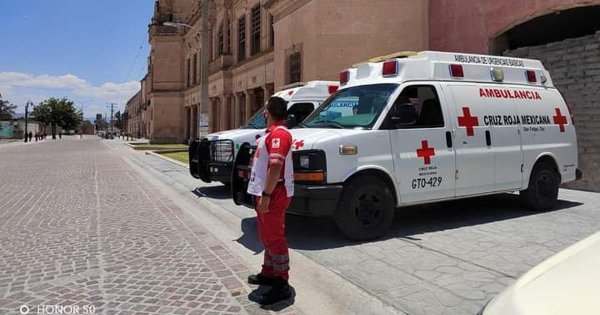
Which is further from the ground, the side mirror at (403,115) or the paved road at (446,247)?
the side mirror at (403,115)

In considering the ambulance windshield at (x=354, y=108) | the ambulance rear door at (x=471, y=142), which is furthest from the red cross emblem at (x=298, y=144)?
the ambulance rear door at (x=471, y=142)

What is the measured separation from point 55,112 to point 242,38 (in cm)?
9887

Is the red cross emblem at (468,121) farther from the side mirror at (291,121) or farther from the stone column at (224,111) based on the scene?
the stone column at (224,111)

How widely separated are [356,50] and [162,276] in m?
11.8

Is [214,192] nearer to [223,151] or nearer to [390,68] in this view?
[223,151]

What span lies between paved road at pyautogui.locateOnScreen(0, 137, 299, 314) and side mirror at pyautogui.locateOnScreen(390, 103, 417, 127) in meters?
2.79

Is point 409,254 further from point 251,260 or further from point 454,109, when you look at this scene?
point 454,109

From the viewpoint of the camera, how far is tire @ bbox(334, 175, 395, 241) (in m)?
5.98

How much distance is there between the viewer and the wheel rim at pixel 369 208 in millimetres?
6109

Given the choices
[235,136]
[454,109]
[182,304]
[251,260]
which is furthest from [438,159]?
[235,136]

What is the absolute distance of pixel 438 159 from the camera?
263 inches

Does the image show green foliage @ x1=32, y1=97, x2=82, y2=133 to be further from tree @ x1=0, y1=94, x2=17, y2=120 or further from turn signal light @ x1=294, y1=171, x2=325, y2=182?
turn signal light @ x1=294, y1=171, x2=325, y2=182

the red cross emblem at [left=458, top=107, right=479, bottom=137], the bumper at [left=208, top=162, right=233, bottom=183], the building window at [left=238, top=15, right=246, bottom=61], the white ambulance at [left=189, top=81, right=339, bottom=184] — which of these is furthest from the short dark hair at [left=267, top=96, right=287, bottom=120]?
the building window at [left=238, top=15, right=246, bottom=61]

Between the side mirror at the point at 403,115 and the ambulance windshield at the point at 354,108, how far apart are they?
0.63 feet
